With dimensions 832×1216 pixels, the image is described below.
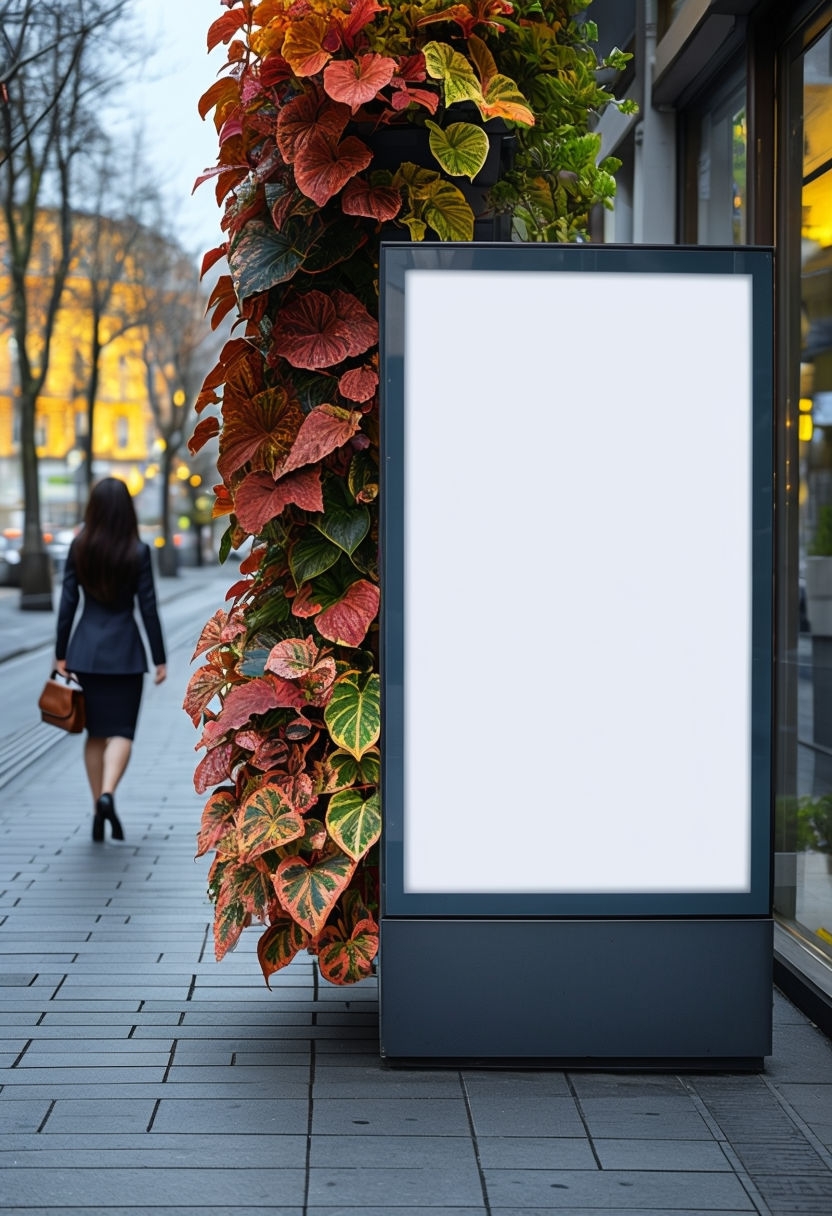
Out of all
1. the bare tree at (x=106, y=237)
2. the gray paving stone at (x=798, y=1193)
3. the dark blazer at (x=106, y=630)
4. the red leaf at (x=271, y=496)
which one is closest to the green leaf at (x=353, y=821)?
the red leaf at (x=271, y=496)

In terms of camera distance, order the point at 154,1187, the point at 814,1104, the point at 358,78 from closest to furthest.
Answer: the point at 154,1187 < the point at 814,1104 < the point at 358,78

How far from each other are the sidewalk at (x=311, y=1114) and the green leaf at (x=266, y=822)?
633mm

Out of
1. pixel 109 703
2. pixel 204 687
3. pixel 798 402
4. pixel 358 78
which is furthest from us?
pixel 109 703

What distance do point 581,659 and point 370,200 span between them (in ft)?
4.66

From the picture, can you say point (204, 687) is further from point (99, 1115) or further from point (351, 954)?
point (99, 1115)

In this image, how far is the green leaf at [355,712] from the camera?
4.59 metres

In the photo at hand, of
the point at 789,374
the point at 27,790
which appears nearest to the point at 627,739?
the point at 789,374

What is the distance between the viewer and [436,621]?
444cm

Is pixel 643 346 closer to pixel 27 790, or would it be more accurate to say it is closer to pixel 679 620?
pixel 679 620

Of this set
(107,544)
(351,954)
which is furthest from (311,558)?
(107,544)

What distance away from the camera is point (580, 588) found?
4.45 m

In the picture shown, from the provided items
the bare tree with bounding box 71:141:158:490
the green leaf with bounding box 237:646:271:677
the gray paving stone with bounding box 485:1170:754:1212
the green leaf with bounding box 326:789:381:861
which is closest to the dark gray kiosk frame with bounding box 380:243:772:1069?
the green leaf with bounding box 326:789:381:861

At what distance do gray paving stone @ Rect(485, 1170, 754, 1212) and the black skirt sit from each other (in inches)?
196

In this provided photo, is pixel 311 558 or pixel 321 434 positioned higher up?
pixel 321 434
